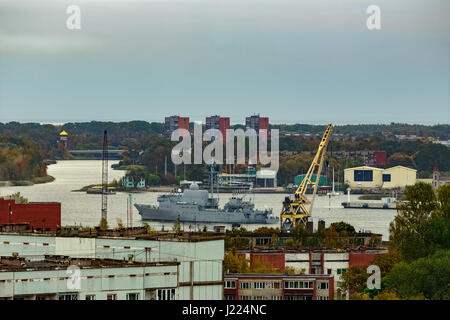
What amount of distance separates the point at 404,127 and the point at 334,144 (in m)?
13.4

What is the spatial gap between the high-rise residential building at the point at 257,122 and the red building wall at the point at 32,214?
36.5 meters

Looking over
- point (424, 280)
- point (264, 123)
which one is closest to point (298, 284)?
point (424, 280)

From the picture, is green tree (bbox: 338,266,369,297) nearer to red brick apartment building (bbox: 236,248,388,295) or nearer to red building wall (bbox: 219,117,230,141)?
red brick apartment building (bbox: 236,248,388,295)

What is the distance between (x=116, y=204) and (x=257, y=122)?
1891 cm

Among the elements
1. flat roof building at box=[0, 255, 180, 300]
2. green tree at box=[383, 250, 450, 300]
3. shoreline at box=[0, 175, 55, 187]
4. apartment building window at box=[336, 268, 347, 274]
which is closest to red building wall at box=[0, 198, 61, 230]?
apartment building window at box=[336, 268, 347, 274]

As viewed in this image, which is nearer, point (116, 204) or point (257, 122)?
point (116, 204)

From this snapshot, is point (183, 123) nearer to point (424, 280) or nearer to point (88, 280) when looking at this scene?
point (424, 280)

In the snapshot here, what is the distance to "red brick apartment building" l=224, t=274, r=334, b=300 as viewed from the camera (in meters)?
8.93

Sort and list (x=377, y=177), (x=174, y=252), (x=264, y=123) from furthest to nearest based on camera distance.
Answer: (x=264, y=123), (x=377, y=177), (x=174, y=252)

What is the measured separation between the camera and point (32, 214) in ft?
43.4

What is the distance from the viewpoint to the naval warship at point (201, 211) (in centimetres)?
2894

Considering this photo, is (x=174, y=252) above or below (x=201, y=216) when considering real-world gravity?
above

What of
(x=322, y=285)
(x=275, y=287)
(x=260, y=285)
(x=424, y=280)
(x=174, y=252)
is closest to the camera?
(x=174, y=252)
